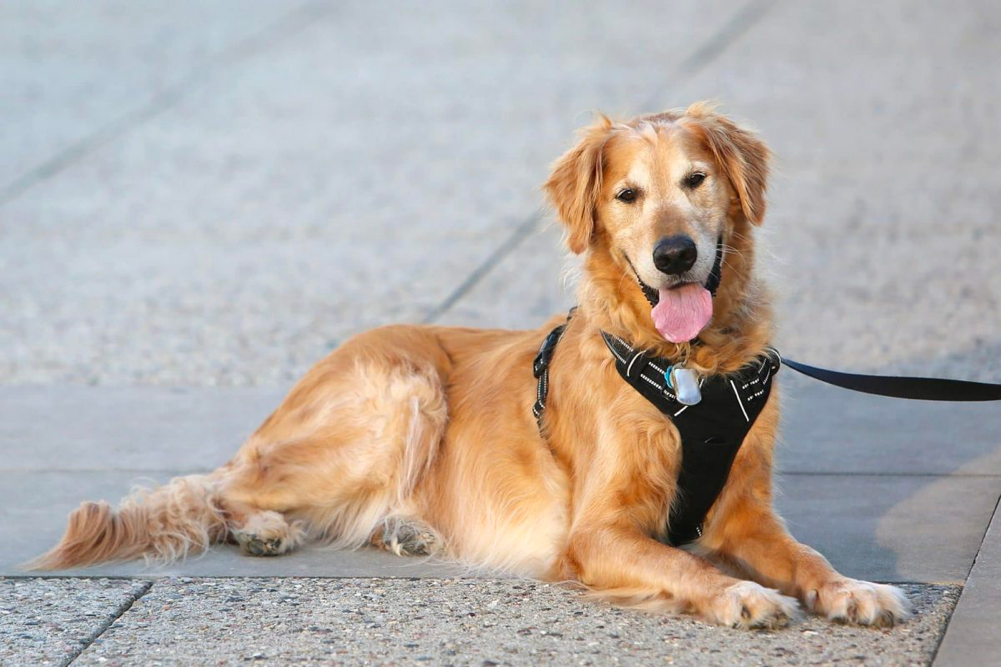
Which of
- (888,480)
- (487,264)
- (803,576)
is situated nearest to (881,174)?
(487,264)

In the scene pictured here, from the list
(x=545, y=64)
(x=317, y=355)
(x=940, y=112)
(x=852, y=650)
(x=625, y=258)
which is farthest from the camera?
(x=545, y=64)

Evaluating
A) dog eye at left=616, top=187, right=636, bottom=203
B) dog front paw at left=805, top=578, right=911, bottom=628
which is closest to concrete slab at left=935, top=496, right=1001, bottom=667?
dog front paw at left=805, top=578, right=911, bottom=628

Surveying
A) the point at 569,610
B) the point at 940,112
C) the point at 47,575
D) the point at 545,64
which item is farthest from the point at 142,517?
the point at 545,64

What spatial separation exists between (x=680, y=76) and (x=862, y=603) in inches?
472

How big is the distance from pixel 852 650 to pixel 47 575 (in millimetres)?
2680

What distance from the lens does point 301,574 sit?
4.57 metres

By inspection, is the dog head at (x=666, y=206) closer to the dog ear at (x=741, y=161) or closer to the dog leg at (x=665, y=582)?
the dog ear at (x=741, y=161)

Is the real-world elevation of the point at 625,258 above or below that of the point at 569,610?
above

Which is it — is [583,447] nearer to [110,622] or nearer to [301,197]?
[110,622]

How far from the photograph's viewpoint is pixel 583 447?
4469 mm

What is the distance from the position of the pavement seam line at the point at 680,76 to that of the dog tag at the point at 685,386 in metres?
3.70

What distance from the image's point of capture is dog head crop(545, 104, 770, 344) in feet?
13.8

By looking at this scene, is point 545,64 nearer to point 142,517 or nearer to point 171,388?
point 171,388

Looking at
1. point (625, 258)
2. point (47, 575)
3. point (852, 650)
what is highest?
point (625, 258)
